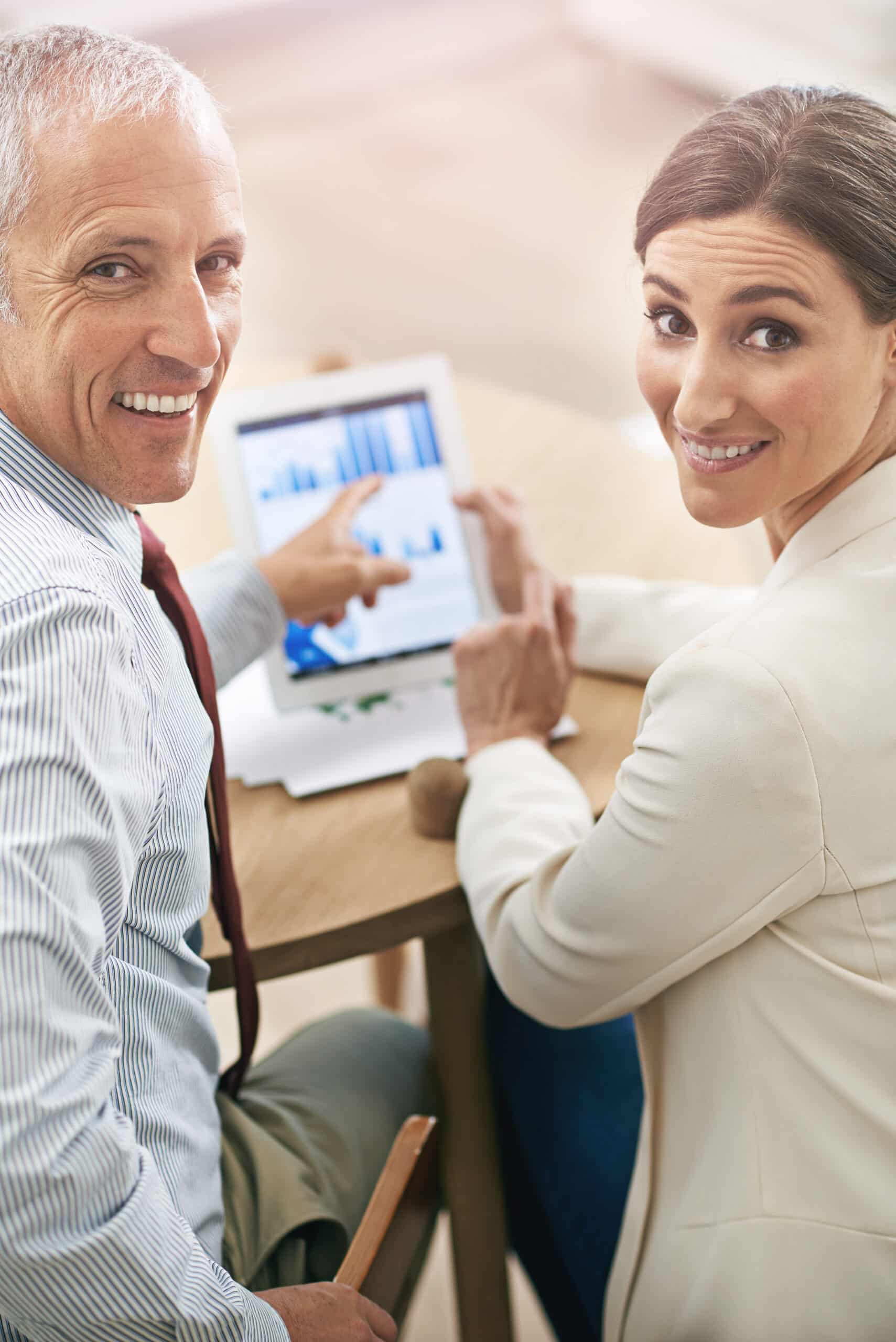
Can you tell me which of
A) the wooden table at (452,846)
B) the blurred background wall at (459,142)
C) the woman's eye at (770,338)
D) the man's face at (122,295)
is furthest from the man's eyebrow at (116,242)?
the blurred background wall at (459,142)

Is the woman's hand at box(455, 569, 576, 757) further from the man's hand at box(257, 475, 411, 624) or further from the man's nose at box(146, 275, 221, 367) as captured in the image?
the man's nose at box(146, 275, 221, 367)

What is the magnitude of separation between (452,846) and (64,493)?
472 millimetres

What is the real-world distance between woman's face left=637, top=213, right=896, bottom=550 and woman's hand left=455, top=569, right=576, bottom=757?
1.39 ft

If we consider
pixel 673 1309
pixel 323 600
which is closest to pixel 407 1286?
pixel 673 1309

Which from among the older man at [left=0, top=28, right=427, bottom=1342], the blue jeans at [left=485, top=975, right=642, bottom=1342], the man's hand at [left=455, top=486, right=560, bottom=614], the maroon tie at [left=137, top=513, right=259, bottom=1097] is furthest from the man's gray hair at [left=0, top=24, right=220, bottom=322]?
the blue jeans at [left=485, top=975, right=642, bottom=1342]

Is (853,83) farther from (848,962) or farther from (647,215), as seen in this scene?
(848,962)

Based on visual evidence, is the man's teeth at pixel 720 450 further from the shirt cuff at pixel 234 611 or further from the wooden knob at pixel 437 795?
the shirt cuff at pixel 234 611

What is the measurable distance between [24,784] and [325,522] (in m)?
0.71

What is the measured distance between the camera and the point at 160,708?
0.76 m

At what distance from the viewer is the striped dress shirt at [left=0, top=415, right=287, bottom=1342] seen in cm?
57

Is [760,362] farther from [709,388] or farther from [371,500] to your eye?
[371,500]

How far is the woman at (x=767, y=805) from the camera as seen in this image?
26.3 inches

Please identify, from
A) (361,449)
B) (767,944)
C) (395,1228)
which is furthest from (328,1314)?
(361,449)

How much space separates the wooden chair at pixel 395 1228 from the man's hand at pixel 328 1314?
0.08 feet
